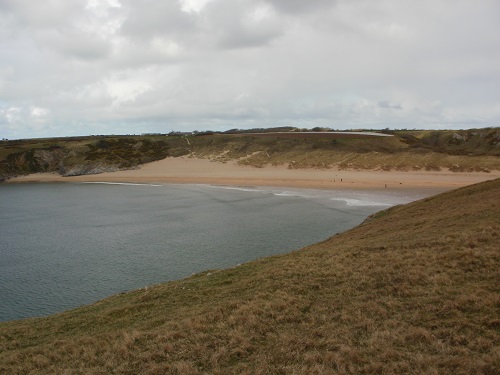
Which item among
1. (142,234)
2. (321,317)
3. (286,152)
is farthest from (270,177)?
(321,317)

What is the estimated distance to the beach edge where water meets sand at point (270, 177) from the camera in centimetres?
6238

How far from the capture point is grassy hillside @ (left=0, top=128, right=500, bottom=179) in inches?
2926

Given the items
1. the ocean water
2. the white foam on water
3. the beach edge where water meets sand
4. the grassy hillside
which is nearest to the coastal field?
the ocean water

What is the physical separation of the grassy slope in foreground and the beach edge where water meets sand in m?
47.3

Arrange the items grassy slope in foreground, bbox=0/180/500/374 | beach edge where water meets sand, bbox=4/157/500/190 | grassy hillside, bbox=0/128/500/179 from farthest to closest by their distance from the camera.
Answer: grassy hillside, bbox=0/128/500/179, beach edge where water meets sand, bbox=4/157/500/190, grassy slope in foreground, bbox=0/180/500/374

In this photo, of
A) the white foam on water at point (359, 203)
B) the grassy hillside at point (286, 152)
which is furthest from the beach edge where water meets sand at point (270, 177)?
the white foam on water at point (359, 203)

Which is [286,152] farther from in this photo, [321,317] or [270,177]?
[321,317]

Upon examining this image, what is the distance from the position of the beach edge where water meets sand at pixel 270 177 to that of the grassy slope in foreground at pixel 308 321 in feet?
155

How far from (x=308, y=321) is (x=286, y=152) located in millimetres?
81665

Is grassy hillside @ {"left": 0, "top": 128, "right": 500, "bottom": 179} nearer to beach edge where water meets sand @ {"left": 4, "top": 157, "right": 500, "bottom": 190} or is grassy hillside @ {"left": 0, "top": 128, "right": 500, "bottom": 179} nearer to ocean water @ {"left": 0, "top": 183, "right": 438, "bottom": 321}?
beach edge where water meets sand @ {"left": 4, "top": 157, "right": 500, "bottom": 190}

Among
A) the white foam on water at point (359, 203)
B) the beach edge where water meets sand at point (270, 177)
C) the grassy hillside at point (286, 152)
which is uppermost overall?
the grassy hillside at point (286, 152)

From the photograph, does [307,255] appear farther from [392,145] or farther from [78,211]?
[392,145]

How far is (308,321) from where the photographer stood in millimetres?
11070

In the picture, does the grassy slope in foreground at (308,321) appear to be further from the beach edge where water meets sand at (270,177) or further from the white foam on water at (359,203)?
the beach edge where water meets sand at (270,177)
